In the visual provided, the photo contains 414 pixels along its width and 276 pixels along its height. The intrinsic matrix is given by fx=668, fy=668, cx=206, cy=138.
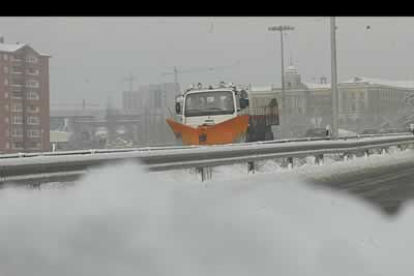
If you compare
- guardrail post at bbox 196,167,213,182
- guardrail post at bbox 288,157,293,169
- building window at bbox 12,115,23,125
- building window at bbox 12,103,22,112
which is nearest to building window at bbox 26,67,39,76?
building window at bbox 12,103,22,112

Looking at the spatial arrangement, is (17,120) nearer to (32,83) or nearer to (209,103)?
(32,83)

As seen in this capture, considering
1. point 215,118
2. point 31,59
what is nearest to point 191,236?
point 31,59

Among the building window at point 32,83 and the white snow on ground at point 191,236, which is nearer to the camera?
the white snow on ground at point 191,236

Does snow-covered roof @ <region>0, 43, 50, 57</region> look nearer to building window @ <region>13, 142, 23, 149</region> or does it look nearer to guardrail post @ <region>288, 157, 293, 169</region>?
building window @ <region>13, 142, 23, 149</region>

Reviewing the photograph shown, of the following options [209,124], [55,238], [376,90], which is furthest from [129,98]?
[55,238]

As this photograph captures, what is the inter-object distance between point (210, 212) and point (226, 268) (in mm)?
2238

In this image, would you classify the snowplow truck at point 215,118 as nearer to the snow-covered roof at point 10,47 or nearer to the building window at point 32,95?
the building window at point 32,95

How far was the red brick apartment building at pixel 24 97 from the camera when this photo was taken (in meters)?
22.1

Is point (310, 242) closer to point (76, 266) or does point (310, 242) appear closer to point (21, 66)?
point (76, 266)

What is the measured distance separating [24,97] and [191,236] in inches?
705

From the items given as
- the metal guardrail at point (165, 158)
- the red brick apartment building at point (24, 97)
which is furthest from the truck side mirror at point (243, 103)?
the red brick apartment building at point (24, 97)

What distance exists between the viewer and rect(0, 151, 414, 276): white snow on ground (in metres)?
5.77

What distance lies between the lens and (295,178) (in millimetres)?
16203

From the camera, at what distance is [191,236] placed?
675 centimetres
